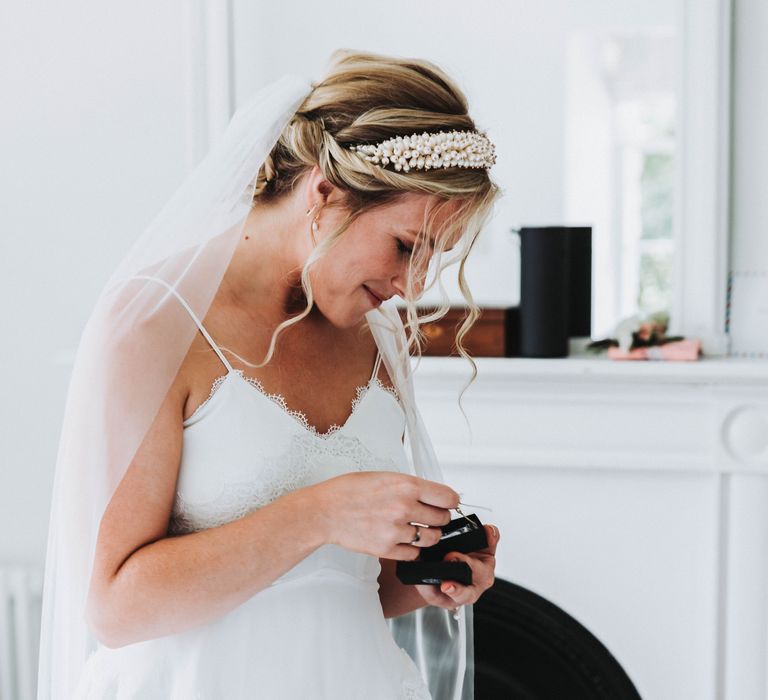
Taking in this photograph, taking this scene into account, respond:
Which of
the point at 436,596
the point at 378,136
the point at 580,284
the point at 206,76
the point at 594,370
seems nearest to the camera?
the point at 378,136

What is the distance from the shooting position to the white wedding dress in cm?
108

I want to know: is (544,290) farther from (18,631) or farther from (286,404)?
(18,631)

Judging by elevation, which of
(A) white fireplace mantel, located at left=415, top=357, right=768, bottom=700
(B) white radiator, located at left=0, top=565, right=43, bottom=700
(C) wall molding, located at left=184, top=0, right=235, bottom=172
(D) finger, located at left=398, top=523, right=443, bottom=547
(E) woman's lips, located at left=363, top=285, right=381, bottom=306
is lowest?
(B) white radiator, located at left=0, top=565, right=43, bottom=700

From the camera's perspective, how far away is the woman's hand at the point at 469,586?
1147 mm

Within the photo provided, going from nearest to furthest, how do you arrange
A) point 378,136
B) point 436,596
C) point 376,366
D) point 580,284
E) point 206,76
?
point 378,136
point 436,596
point 376,366
point 580,284
point 206,76

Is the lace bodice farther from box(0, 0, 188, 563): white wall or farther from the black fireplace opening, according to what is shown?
box(0, 0, 188, 563): white wall

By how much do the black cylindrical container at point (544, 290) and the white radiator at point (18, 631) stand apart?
126 centimetres

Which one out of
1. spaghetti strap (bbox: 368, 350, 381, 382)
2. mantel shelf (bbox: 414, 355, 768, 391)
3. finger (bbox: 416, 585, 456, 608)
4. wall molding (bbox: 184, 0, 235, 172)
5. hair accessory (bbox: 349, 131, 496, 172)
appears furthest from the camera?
wall molding (bbox: 184, 0, 235, 172)

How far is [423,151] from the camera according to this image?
1084 millimetres

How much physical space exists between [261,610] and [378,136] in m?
0.57

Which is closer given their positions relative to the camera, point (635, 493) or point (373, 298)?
point (373, 298)

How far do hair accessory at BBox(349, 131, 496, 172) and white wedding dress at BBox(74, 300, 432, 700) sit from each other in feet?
0.90

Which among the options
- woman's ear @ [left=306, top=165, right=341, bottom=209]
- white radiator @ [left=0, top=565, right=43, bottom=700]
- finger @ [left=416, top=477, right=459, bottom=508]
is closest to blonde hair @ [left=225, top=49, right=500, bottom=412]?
woman's ear @ [left=306, top=165, right=341, bottom=209]

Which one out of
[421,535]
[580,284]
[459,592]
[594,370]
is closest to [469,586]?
[459,592]
